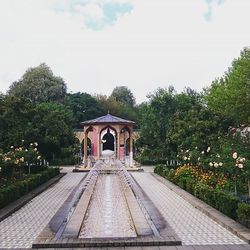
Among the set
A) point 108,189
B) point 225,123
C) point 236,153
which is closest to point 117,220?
point 236,153

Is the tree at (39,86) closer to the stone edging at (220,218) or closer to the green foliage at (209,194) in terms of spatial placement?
the green foliage at (209,194)

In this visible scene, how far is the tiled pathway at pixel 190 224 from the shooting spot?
7805mm

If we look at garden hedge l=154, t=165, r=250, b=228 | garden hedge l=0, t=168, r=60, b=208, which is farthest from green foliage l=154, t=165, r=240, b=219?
garden hedge l=0, t=168, r=60, b=208

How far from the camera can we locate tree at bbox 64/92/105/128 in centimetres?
5628

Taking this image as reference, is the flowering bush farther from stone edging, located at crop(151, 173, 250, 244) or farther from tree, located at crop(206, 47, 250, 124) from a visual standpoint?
tree, located at crop(206, 47, 250, 124)

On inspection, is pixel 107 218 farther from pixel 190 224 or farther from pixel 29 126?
pixel 29 126

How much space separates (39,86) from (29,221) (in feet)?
154

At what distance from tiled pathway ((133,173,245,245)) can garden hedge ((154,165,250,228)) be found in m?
0.44

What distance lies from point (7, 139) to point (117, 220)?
16177 millimetres

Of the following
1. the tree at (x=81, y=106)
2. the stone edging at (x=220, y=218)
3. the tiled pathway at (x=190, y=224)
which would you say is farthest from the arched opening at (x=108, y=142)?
the stone edging at (x=220, y=218)

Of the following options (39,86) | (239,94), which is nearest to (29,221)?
(239,94)

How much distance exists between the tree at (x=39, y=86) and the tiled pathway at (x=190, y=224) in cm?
4335

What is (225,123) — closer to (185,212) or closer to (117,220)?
(185,212)

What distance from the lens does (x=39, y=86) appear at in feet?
182
